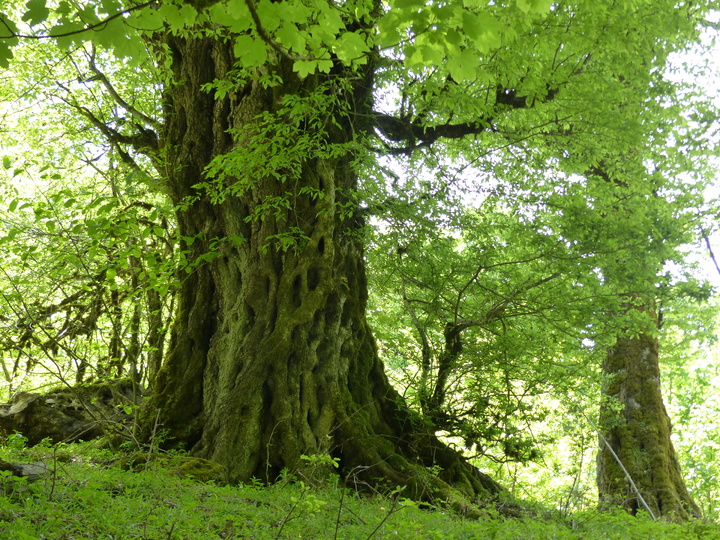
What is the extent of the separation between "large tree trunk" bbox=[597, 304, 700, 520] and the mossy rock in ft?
21.7

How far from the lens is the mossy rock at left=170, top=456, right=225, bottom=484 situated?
17.6ft

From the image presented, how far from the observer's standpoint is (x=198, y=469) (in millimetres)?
5578

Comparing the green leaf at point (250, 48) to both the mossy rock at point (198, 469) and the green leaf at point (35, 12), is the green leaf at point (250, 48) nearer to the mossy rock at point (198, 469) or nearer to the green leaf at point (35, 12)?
→ the green leaf at point (35, 12)

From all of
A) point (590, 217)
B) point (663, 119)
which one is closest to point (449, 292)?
point (590, 217)

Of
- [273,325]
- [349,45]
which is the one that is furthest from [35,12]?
[273,325]

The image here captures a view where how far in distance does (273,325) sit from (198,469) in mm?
1970

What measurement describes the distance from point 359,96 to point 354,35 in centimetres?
467

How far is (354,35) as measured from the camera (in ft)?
10.8

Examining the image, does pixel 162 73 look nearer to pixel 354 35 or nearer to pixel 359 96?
pixel 359 96

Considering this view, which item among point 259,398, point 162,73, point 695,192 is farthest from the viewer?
point 695,192

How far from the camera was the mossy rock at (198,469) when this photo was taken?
17.6 feet

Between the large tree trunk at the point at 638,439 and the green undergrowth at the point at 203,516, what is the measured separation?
453cm

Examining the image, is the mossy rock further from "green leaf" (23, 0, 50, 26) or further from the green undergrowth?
"green leaf" (23, 0, 50, 26)

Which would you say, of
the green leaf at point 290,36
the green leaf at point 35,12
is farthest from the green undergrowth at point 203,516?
the green leaf at point 290,36
